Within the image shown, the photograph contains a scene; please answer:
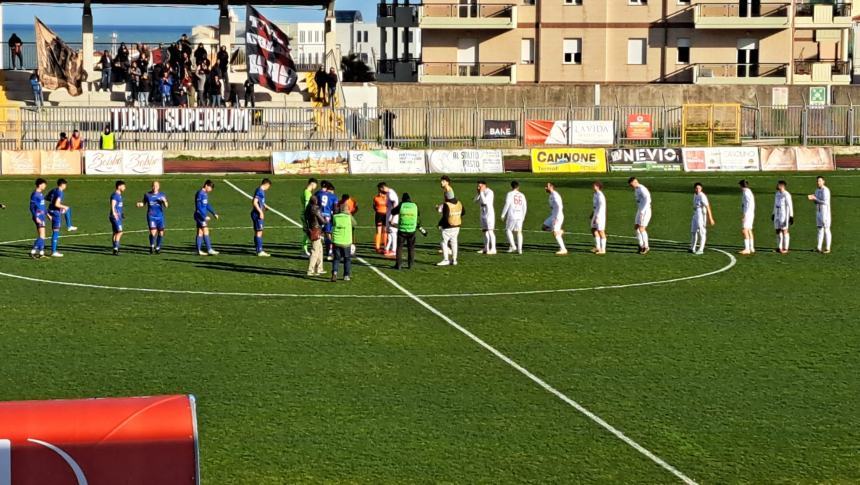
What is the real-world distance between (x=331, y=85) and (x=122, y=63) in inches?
403

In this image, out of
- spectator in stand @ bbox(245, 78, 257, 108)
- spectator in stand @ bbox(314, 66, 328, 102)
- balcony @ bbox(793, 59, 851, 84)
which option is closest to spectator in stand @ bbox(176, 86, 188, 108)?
spectator in stand @ bbox(245, 78, 257, 108)

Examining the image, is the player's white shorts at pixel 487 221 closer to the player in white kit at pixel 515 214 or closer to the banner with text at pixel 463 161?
the player in white kit at pixel 515 214

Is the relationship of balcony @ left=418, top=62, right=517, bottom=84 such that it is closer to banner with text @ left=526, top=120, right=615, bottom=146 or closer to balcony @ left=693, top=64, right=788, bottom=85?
balcony @ left=693, top=64, right=788, bottom=85

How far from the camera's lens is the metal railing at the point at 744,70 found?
78.1 meters

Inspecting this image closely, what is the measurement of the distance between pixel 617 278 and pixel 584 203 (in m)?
16.1

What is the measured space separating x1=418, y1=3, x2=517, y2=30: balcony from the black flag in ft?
50.6

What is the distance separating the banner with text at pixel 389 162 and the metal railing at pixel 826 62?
37.2 m

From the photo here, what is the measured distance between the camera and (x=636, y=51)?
78938 mm

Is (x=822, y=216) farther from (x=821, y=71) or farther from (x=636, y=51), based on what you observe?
(x=821, y=71)

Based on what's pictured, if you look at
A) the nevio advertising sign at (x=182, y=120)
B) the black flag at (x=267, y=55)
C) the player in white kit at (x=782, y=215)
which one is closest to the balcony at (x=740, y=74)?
the black flag at (x=267, y=55)

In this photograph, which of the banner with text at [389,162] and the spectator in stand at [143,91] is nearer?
the banner with text at [389,162]

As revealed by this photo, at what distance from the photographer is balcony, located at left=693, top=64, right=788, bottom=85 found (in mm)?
77062

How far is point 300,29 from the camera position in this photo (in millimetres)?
176500

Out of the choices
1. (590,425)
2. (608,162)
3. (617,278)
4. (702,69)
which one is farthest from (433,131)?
(590,425)
